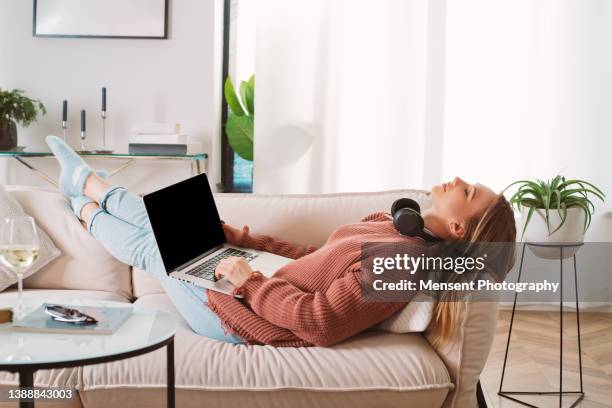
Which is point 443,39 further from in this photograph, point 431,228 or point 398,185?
point 431,228

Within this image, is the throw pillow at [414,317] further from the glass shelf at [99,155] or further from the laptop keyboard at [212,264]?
A: the glass shelf at [99,155]

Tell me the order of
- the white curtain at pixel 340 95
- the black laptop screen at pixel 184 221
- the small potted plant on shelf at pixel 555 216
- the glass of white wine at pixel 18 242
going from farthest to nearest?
the white curtain at pixel 340 95 < the small potted plant on shelf at pixel 555 216 < the black laptop screen at pixel 184 221 < the glass of white wine at pixel 18 242

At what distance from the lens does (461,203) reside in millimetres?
1886

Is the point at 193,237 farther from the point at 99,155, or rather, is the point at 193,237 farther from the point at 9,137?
the point at 9,137

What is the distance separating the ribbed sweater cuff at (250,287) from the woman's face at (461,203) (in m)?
0.51

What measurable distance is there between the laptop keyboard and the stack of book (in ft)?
4.51

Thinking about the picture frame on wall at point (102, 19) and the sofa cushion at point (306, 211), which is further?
the picture frame on wall at point (102, 19)

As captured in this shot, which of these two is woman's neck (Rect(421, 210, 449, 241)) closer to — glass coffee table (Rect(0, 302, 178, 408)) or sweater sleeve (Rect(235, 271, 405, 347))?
sweater sleeve (Rect(235, 271, 405, 347))

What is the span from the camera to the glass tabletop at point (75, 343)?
124cm

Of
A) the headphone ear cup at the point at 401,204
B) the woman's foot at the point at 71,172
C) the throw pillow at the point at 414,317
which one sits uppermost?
the woman's foot at the point at 71,172

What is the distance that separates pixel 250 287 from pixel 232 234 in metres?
0.47

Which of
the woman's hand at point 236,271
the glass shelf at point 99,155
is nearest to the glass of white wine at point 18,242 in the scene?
the woman's hand at point 236,271

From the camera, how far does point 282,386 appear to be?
5.50 feet

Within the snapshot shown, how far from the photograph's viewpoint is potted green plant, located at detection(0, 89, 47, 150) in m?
3.43
